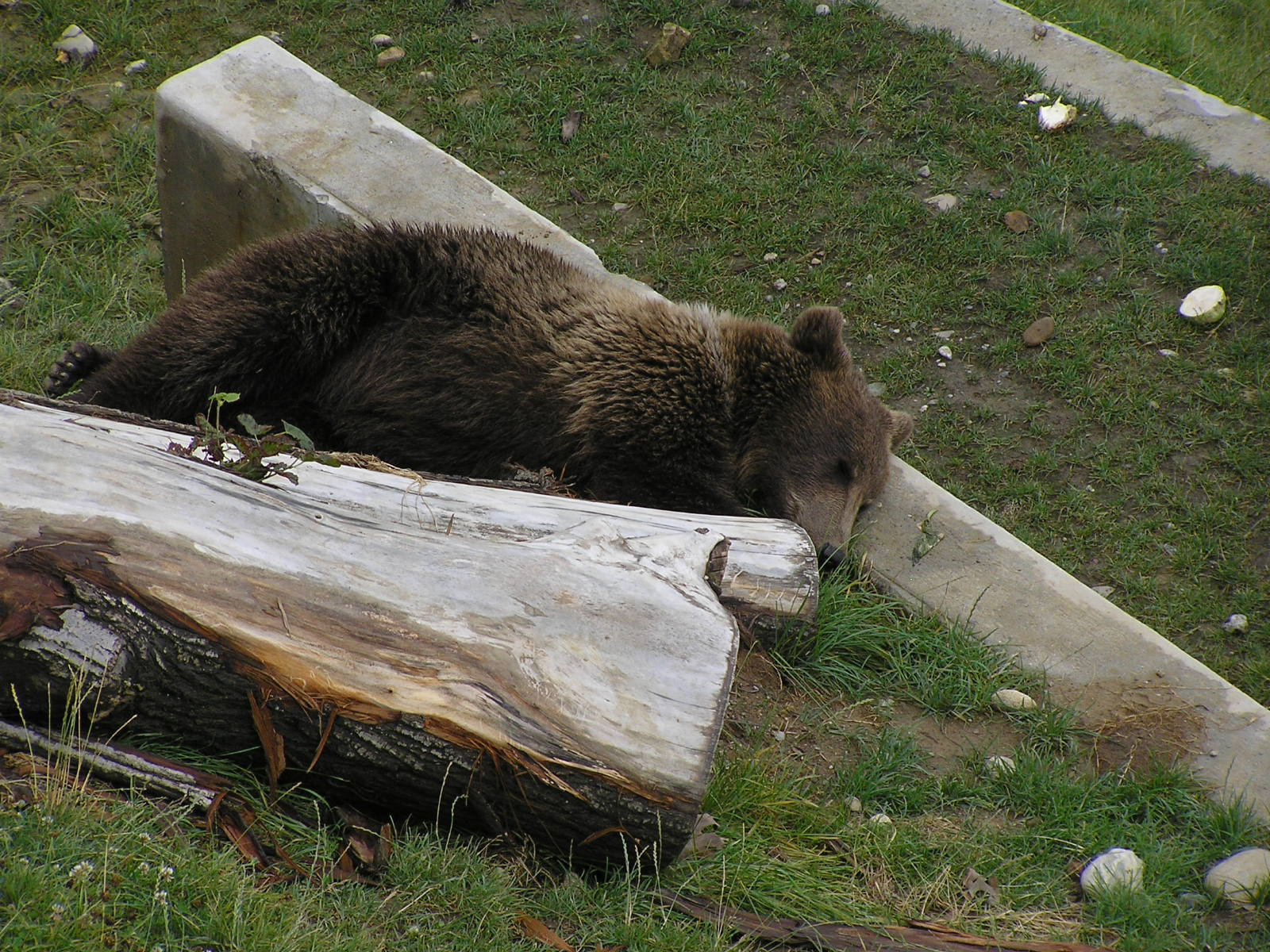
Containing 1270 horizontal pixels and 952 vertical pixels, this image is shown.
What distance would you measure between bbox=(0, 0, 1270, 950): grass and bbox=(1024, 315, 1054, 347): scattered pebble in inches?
2.9

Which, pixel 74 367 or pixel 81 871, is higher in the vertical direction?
pixel 81 871

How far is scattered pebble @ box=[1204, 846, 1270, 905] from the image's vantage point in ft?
11.3

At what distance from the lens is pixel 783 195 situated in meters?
7.20

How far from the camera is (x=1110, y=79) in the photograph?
7621 mm

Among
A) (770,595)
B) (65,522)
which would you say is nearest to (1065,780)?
(770,595)

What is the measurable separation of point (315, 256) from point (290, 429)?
1490 millimetres

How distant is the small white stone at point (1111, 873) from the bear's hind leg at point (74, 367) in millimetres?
4406

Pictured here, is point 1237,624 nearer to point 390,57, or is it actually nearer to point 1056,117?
point 1056,117

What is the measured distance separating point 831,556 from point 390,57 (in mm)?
5414

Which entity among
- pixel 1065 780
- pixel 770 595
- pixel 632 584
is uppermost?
pixel 632 584

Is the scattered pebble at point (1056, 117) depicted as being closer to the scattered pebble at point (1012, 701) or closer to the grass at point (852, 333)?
the grass at point (852, 333)

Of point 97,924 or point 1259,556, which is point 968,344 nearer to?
A: point 1259,556

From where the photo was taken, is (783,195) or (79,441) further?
(783,195)

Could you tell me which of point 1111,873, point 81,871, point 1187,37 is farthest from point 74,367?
point 1187,37
